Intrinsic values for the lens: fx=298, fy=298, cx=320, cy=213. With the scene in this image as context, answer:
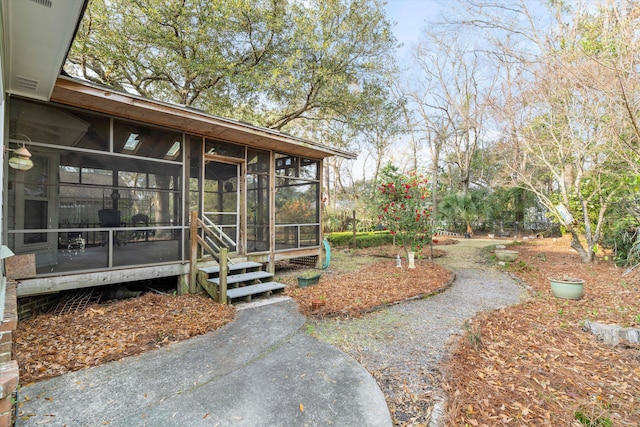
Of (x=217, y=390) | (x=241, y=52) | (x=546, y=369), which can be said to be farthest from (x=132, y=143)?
(x=241, y=52)

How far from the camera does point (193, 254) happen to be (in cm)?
531

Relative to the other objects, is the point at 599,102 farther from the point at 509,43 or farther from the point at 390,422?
the point at 390,422

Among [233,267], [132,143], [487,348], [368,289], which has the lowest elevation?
[487,348]

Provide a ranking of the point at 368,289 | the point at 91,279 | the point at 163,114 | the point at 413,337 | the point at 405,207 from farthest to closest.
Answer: the point at 405,207 → the point at 368,289 → the point at 163,114 → the point at 91,279 → the point at 413,337

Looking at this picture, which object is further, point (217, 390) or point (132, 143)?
point (132, 143)

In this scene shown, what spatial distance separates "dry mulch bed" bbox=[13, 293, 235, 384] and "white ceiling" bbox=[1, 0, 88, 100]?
9.27 ft

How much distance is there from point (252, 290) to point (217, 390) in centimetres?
258

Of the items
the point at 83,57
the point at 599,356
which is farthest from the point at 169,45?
the point at 599,356

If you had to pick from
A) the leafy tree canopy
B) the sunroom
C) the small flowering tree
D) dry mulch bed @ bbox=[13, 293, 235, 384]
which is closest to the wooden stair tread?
dry mulch bed @ bbox=[13, 293, 235, 384]

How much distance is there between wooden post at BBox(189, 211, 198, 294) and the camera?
5.27 m

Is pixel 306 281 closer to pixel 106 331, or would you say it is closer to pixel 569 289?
pixel 106 331

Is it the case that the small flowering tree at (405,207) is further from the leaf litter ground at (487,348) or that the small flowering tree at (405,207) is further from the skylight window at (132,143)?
the skylight window at (132,143)

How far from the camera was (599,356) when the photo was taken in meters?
3.25

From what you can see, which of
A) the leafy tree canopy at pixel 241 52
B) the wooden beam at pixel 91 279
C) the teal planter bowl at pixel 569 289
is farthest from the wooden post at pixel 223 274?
the leafy tree canopy at pixel 241 52
